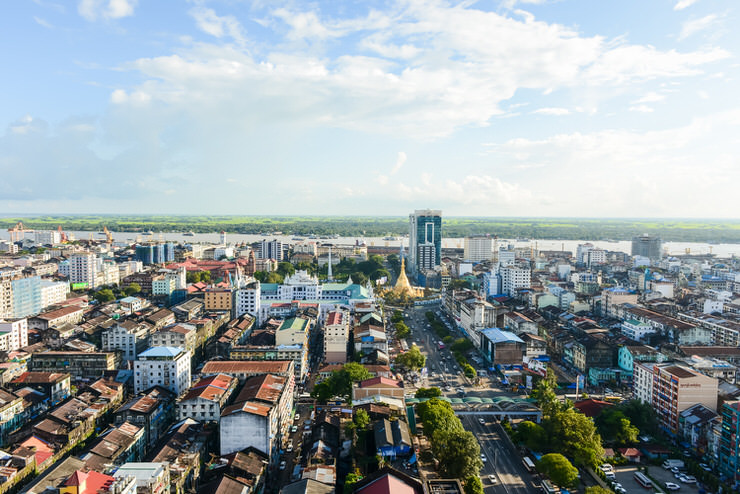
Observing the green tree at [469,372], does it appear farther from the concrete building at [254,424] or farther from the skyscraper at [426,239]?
the skyscraper at [426,239]

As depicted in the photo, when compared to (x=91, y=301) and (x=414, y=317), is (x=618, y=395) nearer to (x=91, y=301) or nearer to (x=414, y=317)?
(x=414, y=317)

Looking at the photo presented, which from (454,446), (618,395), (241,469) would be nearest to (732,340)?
(618,395)

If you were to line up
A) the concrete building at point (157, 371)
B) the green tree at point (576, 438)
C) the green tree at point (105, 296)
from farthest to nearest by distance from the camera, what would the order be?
1. the green tree at point (105, 296)
2. the concrete building at point (157, 371)
3. the green tree at point (576, 438)

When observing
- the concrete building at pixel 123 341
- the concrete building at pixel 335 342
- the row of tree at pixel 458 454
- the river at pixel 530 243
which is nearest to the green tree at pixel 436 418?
the row of tree at pixel 458 454

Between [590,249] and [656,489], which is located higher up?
[590,249]

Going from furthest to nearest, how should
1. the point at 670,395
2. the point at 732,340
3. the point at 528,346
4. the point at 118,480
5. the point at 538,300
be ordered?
the point at 538,300
the point at 732,340
the point at 528,346
the point at 670,395
the point at 118,480

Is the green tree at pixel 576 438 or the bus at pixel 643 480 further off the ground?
the green tree at pixel 576 438
